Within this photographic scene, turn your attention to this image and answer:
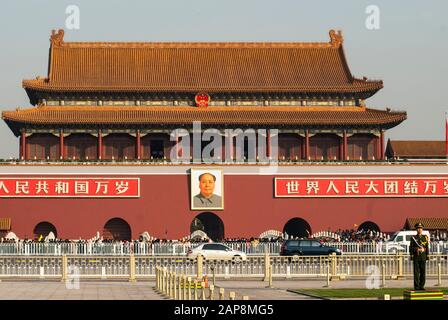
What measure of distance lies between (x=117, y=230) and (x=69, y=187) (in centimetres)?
342

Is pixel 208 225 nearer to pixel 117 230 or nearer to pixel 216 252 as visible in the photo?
pixel 117 230

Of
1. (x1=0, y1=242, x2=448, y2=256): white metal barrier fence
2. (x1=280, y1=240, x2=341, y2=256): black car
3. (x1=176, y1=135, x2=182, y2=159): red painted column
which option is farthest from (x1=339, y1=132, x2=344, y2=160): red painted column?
(x1=280, y1=240, x2=341, y2=256): black car

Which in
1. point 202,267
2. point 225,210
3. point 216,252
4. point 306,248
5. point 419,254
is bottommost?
point 202,267

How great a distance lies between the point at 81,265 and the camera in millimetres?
45938

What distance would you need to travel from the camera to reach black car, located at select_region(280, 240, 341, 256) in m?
52.6

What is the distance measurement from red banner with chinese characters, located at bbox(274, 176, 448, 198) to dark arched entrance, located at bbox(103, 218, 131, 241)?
321 inches

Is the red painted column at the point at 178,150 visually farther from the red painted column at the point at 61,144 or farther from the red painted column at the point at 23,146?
the red painted column at the point at 23,146

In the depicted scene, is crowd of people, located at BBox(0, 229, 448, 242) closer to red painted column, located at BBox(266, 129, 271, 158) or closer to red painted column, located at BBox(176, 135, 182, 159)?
red painted column, located at BBox(266, 129, 271, 158)

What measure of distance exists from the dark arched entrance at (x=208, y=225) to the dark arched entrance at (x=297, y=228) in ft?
11.9

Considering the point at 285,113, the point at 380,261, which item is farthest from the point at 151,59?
the point at 380,261

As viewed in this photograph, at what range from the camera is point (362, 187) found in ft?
212

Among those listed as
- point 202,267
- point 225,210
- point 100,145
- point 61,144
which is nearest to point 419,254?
point 202,267

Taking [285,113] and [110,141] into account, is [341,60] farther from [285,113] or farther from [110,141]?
[110,141]

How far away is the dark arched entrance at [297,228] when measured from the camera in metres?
64.6
